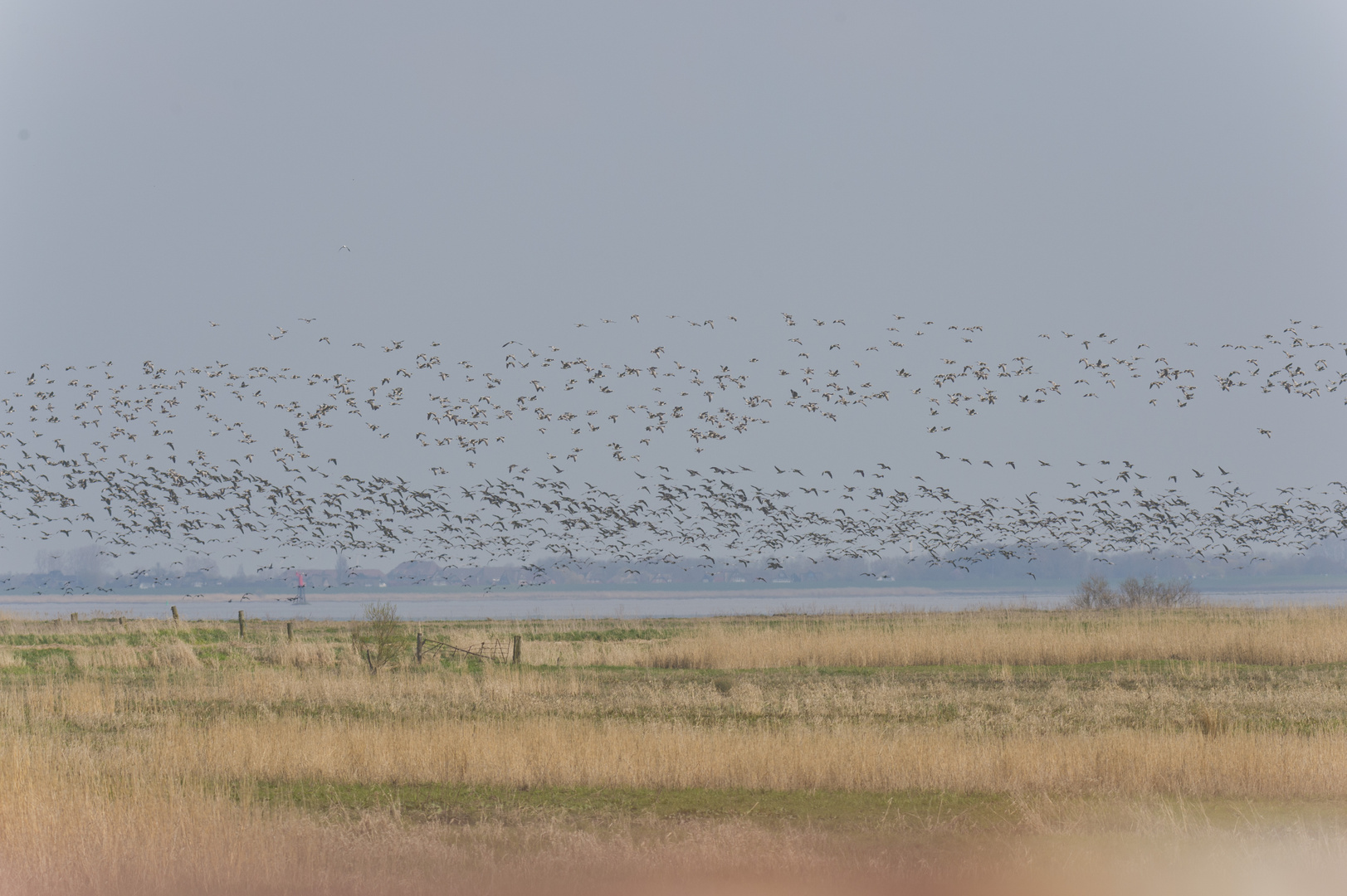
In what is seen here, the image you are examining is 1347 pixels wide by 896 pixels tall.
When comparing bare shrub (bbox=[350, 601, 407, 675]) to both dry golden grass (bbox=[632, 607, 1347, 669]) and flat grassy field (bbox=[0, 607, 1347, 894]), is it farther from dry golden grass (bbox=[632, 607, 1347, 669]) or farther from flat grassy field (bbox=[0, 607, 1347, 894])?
dry golden grass (bbox=[632, 607, 1347, 669])

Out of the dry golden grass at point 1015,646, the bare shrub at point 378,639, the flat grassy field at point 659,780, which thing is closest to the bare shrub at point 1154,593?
the dry golden grass at point 1015,646

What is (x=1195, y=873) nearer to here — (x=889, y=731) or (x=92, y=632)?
(x=889, y=731)

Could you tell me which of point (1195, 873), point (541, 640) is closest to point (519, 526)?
point (541, 640)

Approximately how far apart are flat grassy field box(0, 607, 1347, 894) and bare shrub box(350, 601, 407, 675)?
230cm

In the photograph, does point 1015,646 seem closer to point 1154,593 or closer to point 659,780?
point 659,780

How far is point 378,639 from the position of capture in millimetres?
35906

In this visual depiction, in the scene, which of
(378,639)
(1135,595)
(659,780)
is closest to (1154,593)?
(1135,595)

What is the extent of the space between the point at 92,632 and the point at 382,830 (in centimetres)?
3788

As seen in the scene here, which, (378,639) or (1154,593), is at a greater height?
(378,639)

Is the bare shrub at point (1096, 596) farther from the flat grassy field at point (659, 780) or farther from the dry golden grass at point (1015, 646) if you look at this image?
the flat grassy field at point (659, 780)

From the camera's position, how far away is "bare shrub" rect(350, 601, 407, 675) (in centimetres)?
3581

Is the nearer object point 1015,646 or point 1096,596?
point 1015,646

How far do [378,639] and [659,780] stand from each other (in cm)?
1890

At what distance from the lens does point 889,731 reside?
2248 centimetres
